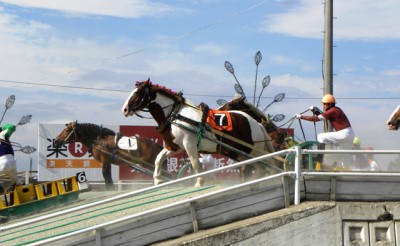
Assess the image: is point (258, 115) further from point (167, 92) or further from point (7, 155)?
point (7, 155)

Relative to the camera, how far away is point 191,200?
10.0m

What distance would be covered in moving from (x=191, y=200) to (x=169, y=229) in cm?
50

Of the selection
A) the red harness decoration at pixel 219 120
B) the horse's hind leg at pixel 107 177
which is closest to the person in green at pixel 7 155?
the horse's hind leg at pixel 107 177

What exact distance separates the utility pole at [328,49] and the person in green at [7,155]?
7.30m

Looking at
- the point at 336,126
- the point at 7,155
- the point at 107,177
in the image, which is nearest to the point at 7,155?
the point at 7,155

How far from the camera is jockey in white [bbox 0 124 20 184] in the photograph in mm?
16391

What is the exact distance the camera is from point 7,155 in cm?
1650

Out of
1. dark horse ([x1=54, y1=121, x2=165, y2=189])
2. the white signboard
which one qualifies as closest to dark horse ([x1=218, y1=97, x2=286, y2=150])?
dark horse ([x1=54, y1=121, x2=165, y2=189])

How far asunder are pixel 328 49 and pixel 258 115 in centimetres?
258

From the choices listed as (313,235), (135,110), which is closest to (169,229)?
(313,235)

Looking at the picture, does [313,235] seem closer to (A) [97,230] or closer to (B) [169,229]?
(B) [169,229]

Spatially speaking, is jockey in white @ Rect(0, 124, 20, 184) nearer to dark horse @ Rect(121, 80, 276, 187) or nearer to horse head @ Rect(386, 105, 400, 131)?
dark horse @ Rect(121, 80, 276, 187)

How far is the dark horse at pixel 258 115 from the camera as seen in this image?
1606cm

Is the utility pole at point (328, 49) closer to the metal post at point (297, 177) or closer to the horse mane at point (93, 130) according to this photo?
the horse mane at point (93, 130)
